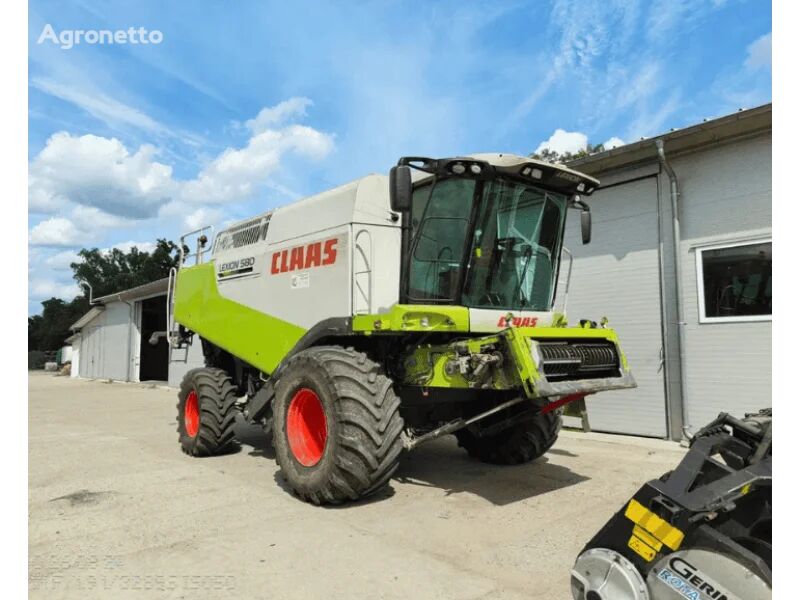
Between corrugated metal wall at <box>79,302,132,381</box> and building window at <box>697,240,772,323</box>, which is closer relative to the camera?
building window at <box>697,240,772,323</box>

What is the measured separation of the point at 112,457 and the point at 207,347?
1.81 meters

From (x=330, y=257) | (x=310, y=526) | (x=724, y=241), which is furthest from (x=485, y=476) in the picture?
(x=724, y=241)

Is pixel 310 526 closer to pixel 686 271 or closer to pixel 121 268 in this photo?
pixel 686 271

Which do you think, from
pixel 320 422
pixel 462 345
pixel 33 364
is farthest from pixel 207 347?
pixel 33 364

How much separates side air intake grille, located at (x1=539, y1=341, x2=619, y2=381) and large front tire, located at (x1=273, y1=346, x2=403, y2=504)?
124 cm

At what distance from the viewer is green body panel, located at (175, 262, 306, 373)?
20.4 ft

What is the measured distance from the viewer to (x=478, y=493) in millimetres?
5176

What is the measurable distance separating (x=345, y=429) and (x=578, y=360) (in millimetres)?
1947

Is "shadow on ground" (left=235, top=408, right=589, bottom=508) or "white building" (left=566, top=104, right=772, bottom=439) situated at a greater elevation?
"white building" (left=566, top=104, right=772, bottom=439)

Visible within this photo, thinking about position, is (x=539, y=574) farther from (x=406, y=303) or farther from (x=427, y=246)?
(x=427, y=246)

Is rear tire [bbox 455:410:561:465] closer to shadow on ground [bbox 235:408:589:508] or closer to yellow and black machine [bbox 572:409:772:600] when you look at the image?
shadow on ground [bbox 235:408:589:508]

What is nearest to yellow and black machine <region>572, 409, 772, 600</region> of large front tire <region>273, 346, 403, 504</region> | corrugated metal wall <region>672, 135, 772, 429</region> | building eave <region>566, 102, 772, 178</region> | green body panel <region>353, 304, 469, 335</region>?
large front tire <region>273, 346, 403, 504</region>

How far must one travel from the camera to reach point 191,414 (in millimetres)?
7426

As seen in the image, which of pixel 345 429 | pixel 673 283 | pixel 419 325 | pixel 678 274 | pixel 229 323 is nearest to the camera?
pixel 345 429
